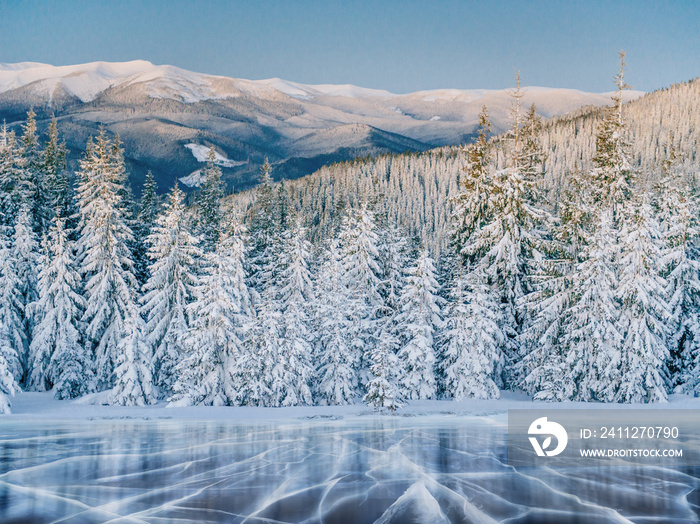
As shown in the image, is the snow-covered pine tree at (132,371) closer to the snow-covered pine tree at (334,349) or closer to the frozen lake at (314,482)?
the snow-covered pine tree at (334,349)

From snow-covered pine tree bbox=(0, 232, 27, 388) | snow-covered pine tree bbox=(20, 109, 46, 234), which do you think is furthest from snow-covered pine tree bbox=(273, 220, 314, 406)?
snow-covered pine tree bbox=(20, 109, 46, 234)

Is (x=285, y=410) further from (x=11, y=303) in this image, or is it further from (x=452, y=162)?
(x=452, y=162)

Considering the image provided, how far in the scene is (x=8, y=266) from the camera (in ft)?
105

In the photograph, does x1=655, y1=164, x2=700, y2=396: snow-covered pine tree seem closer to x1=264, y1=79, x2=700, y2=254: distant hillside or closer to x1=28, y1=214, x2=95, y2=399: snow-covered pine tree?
x1=28, y1=214, x2=95, y2=399: snow-covered pine tree

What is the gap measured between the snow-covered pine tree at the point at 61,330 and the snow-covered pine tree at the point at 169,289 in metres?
3.88

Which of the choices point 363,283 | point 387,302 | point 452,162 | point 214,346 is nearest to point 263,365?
point 214,346

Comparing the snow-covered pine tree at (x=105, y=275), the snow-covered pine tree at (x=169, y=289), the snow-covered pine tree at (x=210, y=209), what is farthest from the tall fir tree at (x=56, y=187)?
the snow-covered pine tree at (x=169, y=289)

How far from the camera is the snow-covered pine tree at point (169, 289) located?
29.8 metres

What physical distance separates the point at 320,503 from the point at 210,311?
17.6 m

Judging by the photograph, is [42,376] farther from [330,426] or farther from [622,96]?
[622,96]

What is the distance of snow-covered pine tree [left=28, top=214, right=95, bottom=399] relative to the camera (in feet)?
98.4

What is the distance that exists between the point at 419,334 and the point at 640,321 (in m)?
10.1

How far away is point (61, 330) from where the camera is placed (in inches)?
1189

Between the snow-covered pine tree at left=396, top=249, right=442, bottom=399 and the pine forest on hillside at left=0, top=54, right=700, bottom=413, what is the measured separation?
10cm
